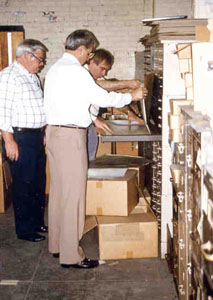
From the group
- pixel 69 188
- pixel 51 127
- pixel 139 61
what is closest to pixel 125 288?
pixel 69 188

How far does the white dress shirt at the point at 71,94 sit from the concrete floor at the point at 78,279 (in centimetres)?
115

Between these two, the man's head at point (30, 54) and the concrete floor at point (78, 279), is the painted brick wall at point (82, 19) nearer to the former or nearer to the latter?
the man's head at point (30, 54)

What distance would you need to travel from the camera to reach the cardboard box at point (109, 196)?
11.8 ft

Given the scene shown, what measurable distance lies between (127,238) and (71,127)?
1.04 m

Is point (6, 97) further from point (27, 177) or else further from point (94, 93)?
point (94, 93)

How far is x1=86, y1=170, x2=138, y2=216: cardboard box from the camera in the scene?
11.8 ft

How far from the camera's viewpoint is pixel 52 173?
339 centimetres

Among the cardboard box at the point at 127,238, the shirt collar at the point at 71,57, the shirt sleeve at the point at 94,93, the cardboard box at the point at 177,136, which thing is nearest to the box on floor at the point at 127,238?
the cardboard box at the point at 127,238

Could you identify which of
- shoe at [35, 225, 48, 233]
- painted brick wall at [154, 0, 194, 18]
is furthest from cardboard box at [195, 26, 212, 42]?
painted brick wall at [154, 0, 194, 18]

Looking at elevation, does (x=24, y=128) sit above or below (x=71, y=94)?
below

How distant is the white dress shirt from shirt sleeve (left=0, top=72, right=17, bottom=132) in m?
0.59

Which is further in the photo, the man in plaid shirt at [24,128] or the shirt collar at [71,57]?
the man in plaid shirt at [24,128]

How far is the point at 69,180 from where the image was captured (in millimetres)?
3232

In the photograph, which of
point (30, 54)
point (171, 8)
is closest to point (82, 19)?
point (171, 8)
